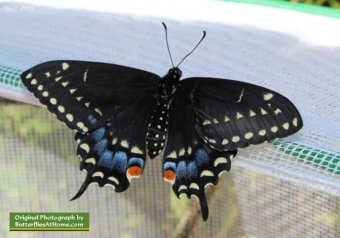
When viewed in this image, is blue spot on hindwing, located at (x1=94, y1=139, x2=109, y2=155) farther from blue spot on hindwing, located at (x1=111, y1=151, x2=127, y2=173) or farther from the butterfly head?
the butterfly head

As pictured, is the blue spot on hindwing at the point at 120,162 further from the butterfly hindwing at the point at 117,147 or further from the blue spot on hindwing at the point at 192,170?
the blue spot on hindwing at the point at 192,170

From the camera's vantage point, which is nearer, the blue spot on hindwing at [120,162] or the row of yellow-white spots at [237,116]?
the row of yellow-white spots at [237,116]

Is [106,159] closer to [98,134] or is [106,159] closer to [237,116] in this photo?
[98,134]

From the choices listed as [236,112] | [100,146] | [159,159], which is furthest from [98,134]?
[159,159]

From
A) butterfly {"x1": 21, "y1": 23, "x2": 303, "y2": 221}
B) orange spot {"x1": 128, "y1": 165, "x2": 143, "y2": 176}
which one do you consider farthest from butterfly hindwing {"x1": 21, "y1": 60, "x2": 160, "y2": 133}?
orange spot {"x1": 128, "y1": 165, "x2": 143, "y2": 176}

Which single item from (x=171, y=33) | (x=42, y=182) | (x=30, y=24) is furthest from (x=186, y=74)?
(x=42, y=182)

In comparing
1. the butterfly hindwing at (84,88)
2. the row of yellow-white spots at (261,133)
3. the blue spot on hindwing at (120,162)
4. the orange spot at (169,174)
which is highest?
the butterfly hindwing at (84,88)

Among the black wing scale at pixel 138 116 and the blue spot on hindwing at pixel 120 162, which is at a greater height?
the black wing scale at pixel 138 116

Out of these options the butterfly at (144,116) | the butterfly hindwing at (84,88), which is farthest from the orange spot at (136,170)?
the butterfly hindwing at (84,88)
